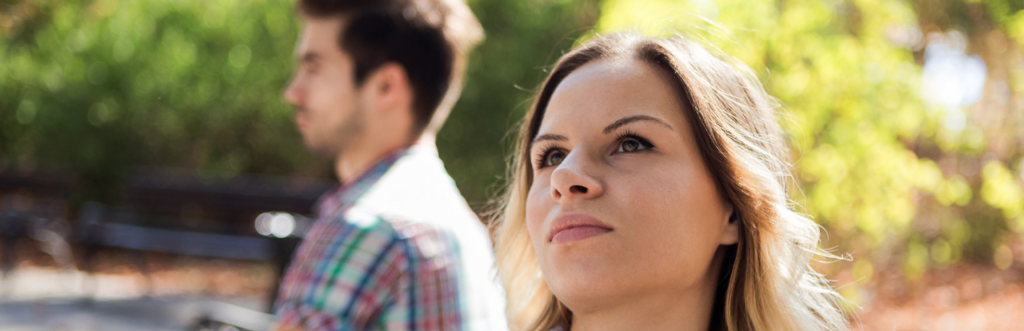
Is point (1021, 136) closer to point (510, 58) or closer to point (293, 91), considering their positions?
point (510, 58)

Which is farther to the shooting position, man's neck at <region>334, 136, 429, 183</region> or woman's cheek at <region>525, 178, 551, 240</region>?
man's neck at <region>334, 136, 429, 183</region>

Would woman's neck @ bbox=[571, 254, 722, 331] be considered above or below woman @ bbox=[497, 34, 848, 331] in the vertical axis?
below

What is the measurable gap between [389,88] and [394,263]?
0.84 metres

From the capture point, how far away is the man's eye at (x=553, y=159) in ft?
4.76

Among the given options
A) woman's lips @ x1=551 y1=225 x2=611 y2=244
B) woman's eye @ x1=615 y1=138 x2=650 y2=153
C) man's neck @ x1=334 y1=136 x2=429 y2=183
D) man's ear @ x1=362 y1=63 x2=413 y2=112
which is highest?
man's ear @ x1=362 y1=63 x2=413 y2=112

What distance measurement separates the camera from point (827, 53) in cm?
470

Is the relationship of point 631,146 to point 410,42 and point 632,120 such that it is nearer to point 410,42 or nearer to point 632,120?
point 632,120

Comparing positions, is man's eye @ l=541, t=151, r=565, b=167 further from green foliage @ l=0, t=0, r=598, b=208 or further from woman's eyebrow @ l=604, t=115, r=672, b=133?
green foliage @ l=0, t=0, r=598, b=208

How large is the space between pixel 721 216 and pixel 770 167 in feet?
0.64

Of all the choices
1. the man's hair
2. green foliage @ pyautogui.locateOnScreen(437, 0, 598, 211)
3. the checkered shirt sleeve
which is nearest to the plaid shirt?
the checkered shirt sleeve

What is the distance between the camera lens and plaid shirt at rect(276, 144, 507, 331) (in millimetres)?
2004

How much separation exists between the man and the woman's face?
2.58 ft

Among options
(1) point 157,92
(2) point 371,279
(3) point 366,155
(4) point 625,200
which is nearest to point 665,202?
(4) point 625,200

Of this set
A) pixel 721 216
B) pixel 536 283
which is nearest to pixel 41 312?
pixel 536 283
